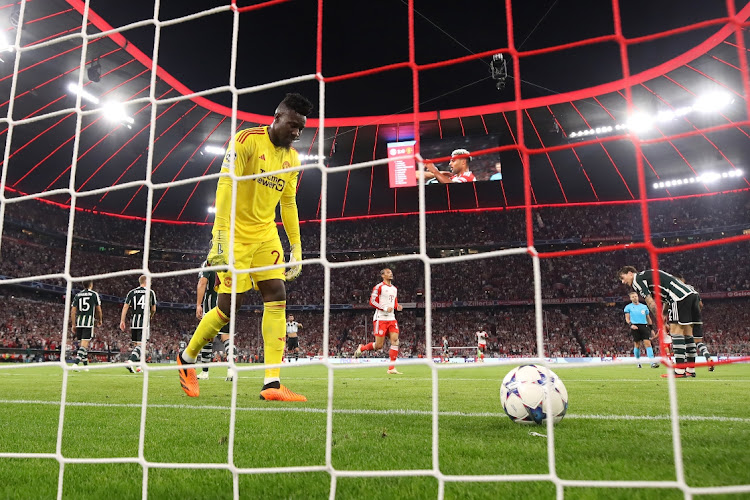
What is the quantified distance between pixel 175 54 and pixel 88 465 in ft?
49.9

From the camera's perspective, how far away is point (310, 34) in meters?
14.9

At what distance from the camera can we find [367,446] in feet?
7.25

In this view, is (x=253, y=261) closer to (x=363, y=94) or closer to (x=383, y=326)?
(x=383, y=326)

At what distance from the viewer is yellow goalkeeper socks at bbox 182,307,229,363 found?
3895 mm

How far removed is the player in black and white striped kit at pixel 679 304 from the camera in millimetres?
6664

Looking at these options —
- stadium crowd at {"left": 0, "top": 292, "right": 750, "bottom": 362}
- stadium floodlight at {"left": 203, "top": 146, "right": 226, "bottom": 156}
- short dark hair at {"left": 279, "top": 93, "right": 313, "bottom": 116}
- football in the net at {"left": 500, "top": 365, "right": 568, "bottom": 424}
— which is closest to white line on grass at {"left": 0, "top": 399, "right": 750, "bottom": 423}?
football in the net at {"left": 500, "top": 365, "right": 568, "bottom": 424}

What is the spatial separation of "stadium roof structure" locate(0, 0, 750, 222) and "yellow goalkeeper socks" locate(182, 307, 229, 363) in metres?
7.29

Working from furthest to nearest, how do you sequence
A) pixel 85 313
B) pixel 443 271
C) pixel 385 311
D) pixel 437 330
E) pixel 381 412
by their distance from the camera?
pixel 443 271
pixel 437 330
pixel 85 313
pixel 385 311
pixel 381 412

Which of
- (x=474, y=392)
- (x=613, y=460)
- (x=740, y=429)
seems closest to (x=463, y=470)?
(x=613, y=460)

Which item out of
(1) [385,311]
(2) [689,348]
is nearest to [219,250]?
(1) [385,311]

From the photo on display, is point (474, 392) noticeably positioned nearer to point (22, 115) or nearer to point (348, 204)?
point (22, 115)

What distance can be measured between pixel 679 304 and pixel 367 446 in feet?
20.6

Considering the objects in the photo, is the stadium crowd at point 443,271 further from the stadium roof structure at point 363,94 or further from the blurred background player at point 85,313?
the blurred background player at point 85,313

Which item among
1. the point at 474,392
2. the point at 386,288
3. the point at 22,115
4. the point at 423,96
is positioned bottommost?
the point at 474,392
